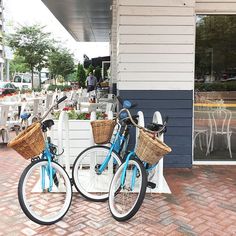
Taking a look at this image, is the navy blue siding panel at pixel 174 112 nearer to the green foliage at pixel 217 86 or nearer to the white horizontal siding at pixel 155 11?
the green foliage at pixel 217 86

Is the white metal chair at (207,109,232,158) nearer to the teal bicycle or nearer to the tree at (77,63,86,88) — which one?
the teal bicycle

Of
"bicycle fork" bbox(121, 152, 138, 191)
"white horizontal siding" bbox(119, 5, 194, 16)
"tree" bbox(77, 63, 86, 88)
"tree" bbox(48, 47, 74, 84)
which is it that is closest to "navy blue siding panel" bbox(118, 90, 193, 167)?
"white horizontal siding" bbox(119, 5, 194, 16)

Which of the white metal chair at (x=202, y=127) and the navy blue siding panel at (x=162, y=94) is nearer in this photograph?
the navy blue siding panel at (x=162, y=94)

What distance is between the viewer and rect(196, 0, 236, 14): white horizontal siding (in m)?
5.59

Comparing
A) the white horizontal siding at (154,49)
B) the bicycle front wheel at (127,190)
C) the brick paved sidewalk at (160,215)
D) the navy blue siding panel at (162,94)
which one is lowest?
the brick paved sidewalk at (160,215)

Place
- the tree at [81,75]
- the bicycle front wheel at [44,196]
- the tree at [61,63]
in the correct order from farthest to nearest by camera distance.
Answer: the tree at [61,63] → the tree at [81,75] → the bicycle front wheel at [44,196]

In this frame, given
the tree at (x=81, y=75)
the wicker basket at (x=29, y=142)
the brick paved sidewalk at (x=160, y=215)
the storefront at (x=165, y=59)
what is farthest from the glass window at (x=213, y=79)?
the tree at (x=81, y=75)

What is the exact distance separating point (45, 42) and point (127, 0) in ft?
65.6

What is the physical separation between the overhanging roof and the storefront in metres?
5.65

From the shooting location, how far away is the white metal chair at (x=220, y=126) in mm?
5926

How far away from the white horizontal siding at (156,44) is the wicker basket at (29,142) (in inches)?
86.9

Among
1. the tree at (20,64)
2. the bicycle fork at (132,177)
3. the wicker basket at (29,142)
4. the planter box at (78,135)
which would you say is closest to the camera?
the wicker basket at (29,142)

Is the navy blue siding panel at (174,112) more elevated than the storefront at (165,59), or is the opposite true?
the storefront at (165,59)

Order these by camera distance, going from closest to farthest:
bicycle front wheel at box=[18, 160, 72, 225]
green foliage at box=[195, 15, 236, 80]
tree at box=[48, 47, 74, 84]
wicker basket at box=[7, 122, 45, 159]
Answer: wicker basket at box=[7, 122, 45, 159], bicycle front wheel at box=[18, 160, 72, 225], green foliage at box=[195, 15, 236, 80], tree at box=[48, 47, 74, 84]
